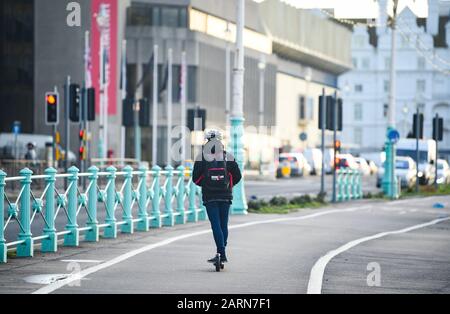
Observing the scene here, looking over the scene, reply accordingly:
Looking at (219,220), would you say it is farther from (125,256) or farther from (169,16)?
→ (169,16)

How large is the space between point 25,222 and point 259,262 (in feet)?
10.8

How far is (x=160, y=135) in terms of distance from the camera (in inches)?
3669

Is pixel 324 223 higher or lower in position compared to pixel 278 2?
lower

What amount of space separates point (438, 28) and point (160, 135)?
60474 millimetres

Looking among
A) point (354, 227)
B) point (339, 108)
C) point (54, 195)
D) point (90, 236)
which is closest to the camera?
point (54, 195)

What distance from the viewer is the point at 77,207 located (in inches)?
823

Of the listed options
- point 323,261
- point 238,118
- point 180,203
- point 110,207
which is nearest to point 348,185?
point 238,118

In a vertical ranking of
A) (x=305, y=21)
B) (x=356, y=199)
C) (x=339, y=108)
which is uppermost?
(x=305, y=21)

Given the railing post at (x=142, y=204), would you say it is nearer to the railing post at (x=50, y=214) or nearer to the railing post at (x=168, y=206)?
the railing post at (x=168, y=206)

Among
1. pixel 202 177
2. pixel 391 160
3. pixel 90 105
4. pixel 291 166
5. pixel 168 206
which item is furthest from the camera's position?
pixel 291 166
